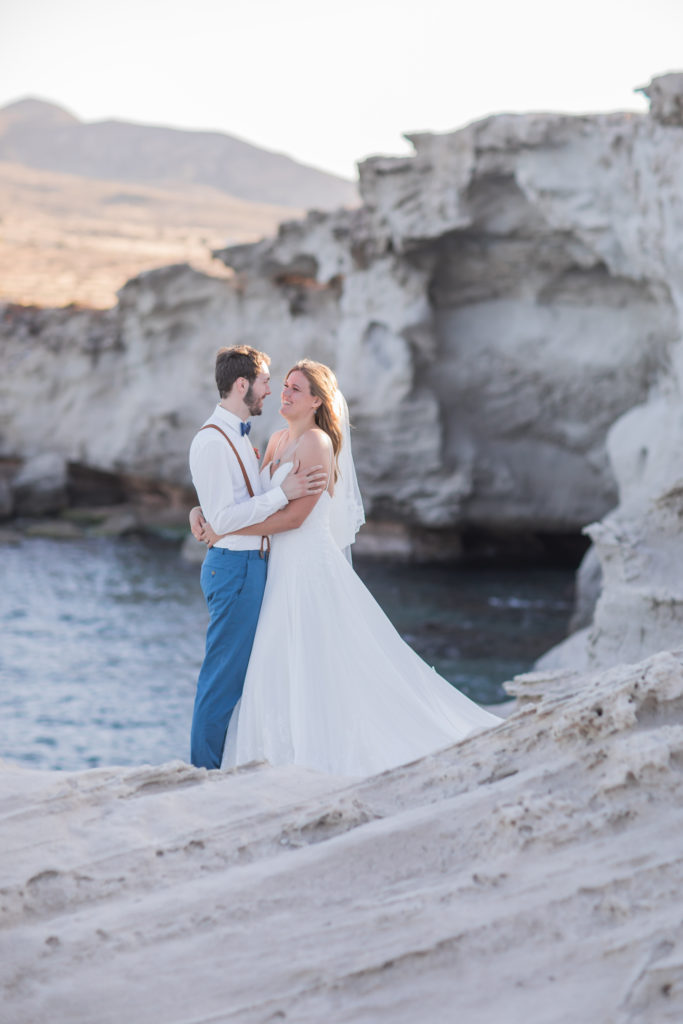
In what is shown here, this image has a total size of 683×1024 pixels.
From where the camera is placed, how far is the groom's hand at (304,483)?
4461 millimetres

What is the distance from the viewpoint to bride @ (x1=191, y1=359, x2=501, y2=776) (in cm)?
445

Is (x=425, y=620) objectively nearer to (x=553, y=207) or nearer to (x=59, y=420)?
(x=553, y=207)

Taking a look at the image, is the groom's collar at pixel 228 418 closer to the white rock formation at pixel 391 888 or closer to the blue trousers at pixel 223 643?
the blue trousers at pixel 223 643

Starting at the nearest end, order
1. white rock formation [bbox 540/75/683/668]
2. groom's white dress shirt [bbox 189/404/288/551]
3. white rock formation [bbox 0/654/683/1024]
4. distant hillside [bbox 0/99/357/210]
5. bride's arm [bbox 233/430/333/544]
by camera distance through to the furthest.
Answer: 1. white rock formation [bbox 0/654/683/1024]
2. groom's white dress shirt [bbox 189/404/288/551]
3. bride's arm [bbox 233/430/333/544]
4. white rock formation [bbox 540/75/683/668]
5. distant hillside [bbox 0/99/357/210]

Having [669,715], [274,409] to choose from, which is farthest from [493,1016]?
[274,409]

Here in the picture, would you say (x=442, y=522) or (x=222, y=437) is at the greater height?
(x=222, y=437)

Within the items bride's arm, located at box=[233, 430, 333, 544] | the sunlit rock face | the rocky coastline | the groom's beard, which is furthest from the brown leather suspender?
the sunlit rock face

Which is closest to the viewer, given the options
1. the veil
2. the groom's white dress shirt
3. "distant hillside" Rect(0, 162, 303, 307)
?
the groom's white dress shirt

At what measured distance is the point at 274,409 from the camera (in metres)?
17.4

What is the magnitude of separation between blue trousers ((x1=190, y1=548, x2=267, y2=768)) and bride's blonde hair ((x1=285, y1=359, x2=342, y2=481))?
724 mm

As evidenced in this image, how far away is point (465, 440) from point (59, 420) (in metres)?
10.0

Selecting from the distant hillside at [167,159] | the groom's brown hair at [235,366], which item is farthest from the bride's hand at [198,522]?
the distant hillside at [167,159]

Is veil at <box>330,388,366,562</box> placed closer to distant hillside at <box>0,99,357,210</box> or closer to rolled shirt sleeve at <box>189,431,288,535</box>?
rolled shirt sleeve at <box>189,431,288,535</box>

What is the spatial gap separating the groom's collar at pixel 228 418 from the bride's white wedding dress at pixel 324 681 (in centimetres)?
31
